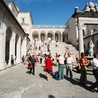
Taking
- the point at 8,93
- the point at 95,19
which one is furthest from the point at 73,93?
the point at 95,19

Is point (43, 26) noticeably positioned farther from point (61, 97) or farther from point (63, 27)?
point (61, 97)

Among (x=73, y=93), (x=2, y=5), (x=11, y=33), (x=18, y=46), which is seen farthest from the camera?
(x=18, y=46)

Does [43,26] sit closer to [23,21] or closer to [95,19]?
[23,21]

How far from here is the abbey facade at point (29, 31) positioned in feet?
63.5

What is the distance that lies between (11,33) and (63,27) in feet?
179

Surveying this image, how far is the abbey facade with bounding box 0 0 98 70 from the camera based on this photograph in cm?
1936

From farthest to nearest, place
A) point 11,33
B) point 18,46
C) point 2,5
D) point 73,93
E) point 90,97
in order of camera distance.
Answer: point 18,46 < point 11,33 < point 2,5 < point 73,93 < point 90,97

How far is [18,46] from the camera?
1250 inches

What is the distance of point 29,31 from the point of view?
68375mm

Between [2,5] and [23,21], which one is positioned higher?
[23,21]

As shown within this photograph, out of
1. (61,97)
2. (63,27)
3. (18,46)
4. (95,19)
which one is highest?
(63,27)

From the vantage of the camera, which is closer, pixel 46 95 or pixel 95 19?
pixel 46 95

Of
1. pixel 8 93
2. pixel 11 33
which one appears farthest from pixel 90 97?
pixel 11 33

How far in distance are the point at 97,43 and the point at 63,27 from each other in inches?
1309
